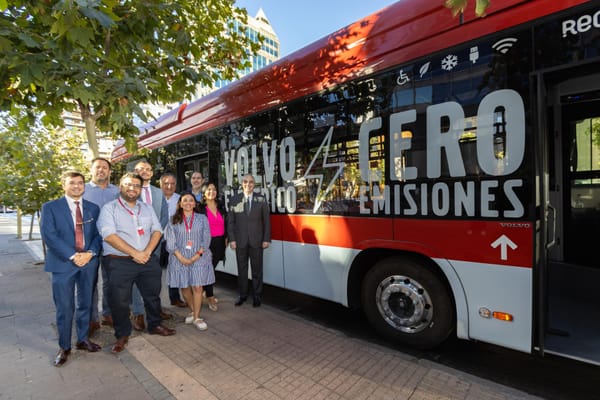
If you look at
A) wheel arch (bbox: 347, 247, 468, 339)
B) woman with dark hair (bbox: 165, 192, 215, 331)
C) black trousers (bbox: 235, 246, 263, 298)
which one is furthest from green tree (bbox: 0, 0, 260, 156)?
wheel arch (bbox: 347, 247, 468, 339)

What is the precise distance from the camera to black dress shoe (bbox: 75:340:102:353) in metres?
3.47

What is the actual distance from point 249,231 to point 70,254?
2.09 metres

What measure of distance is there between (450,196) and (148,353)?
134 inches

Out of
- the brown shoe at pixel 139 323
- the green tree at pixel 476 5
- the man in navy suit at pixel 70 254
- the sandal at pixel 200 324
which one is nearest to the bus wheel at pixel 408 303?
the sandal at pixel 200 324

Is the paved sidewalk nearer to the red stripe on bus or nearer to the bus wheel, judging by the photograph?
the bus wheel

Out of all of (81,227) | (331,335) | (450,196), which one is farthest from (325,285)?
(81,227)

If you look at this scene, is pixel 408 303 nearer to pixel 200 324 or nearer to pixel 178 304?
pixel 200 324

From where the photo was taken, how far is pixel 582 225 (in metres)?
4.40

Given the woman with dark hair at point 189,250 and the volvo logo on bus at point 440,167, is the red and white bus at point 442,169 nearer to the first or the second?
the volvo logo on bus at point 440,167

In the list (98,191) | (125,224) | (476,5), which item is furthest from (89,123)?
(476,5)

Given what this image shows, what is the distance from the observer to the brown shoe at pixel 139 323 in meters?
4.01

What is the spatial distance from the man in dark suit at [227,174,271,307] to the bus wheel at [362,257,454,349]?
166 cm

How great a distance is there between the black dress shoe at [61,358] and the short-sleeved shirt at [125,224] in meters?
1.04

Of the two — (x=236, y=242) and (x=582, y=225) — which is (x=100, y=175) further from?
(x=582, y=225)
